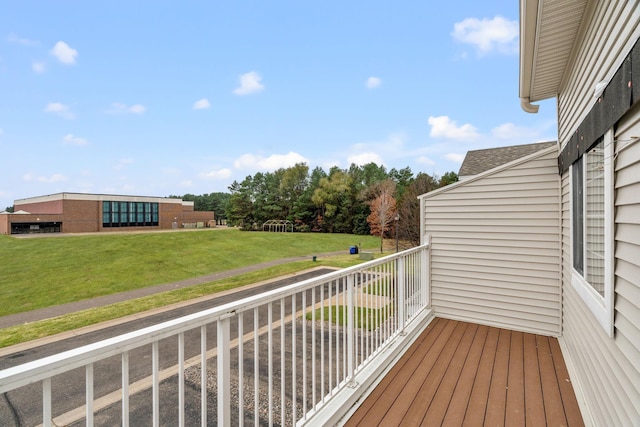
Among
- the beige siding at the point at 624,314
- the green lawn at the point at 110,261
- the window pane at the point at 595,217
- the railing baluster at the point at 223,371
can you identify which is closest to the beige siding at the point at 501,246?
the window pane at the point at 595,217

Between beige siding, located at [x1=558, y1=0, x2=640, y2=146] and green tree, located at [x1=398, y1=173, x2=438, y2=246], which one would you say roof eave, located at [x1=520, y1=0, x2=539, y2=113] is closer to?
beige siding, located at [x1=558, y1=0, x2=640, y2=146]

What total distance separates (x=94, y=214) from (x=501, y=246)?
36.2 meters

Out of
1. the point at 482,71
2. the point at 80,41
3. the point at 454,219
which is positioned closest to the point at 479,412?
the point at 454,219

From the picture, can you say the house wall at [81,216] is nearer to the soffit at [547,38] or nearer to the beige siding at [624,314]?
the soffit at [547,38]

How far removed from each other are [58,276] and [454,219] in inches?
627

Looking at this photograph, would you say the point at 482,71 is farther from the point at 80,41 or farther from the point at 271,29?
the point at 80,41

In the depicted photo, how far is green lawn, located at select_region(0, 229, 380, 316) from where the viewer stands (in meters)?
11.3

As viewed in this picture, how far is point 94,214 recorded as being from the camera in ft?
99.6

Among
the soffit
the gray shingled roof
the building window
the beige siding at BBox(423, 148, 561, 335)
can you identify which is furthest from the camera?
the building window

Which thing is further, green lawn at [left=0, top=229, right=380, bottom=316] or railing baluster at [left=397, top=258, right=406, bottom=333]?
green lawn at [left=0, top=229, right=380, bottom=316]

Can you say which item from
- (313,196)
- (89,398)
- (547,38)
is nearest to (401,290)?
(547,38)

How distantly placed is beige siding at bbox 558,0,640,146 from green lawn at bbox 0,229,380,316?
44.2ft

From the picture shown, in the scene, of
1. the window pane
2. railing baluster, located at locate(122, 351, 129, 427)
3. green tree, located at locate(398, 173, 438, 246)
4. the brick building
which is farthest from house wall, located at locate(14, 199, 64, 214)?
the window pane

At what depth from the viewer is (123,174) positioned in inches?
1533
